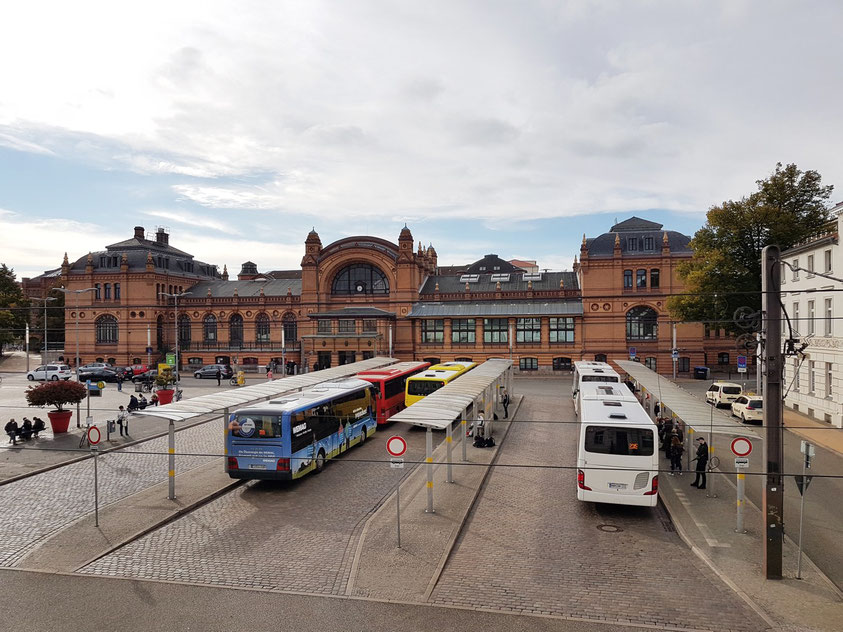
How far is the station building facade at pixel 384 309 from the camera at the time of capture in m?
54.2

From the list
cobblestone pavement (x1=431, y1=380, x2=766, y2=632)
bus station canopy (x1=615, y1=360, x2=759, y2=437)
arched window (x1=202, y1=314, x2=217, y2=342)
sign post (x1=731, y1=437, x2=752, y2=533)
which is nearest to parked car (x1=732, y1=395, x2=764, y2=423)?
bus station canopy (x1=615, y1=360, x2=759, y2=437)

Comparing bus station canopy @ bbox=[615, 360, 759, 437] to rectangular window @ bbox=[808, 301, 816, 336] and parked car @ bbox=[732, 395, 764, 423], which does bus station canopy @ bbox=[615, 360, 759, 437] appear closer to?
parked car @ bbox=[732, 395, 764, 423]

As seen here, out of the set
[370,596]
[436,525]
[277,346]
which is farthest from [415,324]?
[370,596]

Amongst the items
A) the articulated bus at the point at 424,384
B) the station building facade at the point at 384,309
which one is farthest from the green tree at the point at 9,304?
the articulated bus at the point at 424,384

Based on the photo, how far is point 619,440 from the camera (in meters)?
15.1

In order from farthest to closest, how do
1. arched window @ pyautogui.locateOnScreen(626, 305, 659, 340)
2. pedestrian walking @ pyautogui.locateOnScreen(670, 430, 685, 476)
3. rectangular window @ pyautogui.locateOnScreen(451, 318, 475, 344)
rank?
rectangular window @ pyautogui.locateOnScreen(451, 318, 475, 344) → arched window @ pyautogui.locateOnScreen(626, 305, 659, 340) → pedestrian walking @ pyautogui.locateOnScreen(670, 430, 685, 476)

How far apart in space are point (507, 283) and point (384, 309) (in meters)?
13.6

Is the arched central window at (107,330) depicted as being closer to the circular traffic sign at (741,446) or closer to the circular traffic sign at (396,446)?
the circular traffic sign at (396,446)

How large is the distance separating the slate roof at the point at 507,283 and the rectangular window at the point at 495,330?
12.1ft

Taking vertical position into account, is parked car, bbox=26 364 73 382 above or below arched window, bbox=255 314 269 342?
below

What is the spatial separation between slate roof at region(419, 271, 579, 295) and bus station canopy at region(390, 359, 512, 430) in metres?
33.3

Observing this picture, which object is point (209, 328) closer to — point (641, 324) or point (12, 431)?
point (12, 431)

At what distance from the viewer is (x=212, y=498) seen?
1717 centimetres

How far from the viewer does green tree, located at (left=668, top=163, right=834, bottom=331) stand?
127 ft
